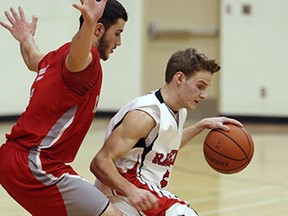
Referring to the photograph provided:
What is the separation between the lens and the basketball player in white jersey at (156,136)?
12.9ft

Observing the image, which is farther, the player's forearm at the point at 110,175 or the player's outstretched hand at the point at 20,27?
the player's outstretched hand at the point at 20,27

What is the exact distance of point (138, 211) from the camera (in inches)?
157

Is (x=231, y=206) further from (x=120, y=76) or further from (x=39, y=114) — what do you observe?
(x=120, y=76)

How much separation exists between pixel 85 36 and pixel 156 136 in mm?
990

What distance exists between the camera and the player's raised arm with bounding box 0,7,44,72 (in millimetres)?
4242

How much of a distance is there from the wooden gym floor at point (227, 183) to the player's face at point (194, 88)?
186 cm

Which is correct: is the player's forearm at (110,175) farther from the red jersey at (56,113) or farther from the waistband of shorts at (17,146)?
the waistband of shorts at (17,146)

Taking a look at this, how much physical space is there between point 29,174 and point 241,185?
12.4ft

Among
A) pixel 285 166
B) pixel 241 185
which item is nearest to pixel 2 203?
pixel 241 185

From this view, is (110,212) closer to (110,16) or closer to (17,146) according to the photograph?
(17,146)

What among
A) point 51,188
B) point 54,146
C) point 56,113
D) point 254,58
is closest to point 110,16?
point 56,113

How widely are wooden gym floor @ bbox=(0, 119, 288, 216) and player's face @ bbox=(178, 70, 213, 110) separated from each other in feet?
6.10

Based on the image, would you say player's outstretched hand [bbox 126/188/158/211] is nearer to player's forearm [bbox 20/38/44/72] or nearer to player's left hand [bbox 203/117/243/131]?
player's left hand [bbox 203/117/243/131]

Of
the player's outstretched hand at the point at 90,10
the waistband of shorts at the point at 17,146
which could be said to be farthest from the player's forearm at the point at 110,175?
the player's outstretched hand at the point at 90,10
